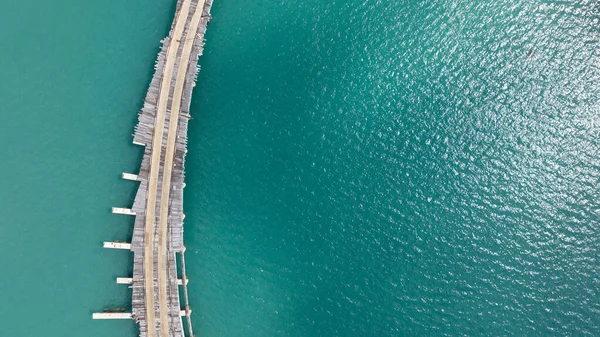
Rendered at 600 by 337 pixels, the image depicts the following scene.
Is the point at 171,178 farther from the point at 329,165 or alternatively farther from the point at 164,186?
the point at 329,165

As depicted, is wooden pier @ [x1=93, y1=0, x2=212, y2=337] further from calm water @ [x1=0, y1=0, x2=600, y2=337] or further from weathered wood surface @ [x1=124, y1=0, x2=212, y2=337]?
calm water @ [x1=0, y1=0, x2=600, y2=337]

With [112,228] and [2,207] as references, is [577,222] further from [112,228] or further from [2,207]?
[2,207]

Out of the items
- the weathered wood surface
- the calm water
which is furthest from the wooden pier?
the calm water

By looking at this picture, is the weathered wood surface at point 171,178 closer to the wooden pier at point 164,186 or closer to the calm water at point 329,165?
the wooden pier at point 164,186

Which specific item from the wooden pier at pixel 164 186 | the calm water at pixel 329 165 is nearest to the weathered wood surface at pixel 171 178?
the wooden pier at pixel 164 186

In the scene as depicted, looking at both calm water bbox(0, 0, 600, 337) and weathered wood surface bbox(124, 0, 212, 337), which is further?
calm water bbox(0, 0, 600, 337)
